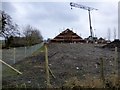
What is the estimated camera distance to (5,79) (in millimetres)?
13578

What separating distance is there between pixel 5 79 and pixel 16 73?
58.7 inches

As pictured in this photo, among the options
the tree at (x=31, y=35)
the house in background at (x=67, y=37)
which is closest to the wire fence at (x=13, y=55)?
the tree at (x=31, y=35)

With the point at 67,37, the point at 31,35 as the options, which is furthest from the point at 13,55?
the point at 67,37

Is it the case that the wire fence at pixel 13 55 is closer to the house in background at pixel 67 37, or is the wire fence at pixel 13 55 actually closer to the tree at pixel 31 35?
the tree at pixel 31 35

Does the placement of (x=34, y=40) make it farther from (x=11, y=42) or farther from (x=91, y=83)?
(x=91, y=83)

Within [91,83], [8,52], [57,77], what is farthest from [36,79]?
[8,52]

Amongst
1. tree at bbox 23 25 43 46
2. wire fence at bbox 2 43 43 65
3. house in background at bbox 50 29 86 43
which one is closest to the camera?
wire fence at bbox 2 43 43 65

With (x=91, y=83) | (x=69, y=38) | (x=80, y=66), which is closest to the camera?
(x=91, y=83)

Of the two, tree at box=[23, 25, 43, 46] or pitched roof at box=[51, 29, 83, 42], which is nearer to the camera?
tree at box=[23, 25, 43, 46]

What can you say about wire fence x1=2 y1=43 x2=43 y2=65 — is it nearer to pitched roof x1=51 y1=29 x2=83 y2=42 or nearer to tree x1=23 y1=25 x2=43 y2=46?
tree x1=23 y1=25 x2=43 y2=46

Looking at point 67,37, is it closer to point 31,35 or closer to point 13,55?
point 31,35

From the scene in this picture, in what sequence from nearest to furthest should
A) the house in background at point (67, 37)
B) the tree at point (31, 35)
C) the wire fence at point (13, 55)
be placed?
the wire fence at point (13, 55), the tree at point (31, 35), the house in background at point (67, 37)

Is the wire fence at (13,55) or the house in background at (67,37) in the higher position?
the house in background at (67,37)

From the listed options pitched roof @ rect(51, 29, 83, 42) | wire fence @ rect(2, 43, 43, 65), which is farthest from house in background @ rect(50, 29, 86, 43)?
wire fence @ rect(2, 43, 43, 65)
